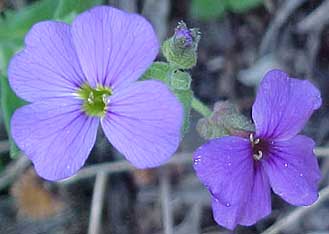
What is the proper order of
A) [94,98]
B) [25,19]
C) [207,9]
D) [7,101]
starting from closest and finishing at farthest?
[94,98] < [7,101] < [25,19] < [207,9]

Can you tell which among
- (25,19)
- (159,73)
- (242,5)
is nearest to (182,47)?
(159,73)

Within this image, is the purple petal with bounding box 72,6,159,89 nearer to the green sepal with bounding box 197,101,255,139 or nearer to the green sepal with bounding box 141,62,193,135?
the green sepal with bounding box 141,62,193,135

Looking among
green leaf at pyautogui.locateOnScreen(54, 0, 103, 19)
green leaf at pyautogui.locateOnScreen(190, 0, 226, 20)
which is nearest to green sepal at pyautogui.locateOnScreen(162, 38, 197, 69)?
green leaf at pyautogui.locateOnScreen(54, 0, 103, 19)

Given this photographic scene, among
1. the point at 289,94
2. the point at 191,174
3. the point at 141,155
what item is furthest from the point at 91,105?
the point at 191,174

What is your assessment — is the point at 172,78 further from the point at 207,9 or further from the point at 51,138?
the point at 207,9

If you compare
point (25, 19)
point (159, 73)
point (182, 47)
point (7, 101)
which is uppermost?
point (182, 47)

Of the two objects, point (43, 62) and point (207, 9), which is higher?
point (43, 62)

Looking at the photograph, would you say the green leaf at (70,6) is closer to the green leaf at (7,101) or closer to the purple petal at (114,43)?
the green leaf at (7,101)
